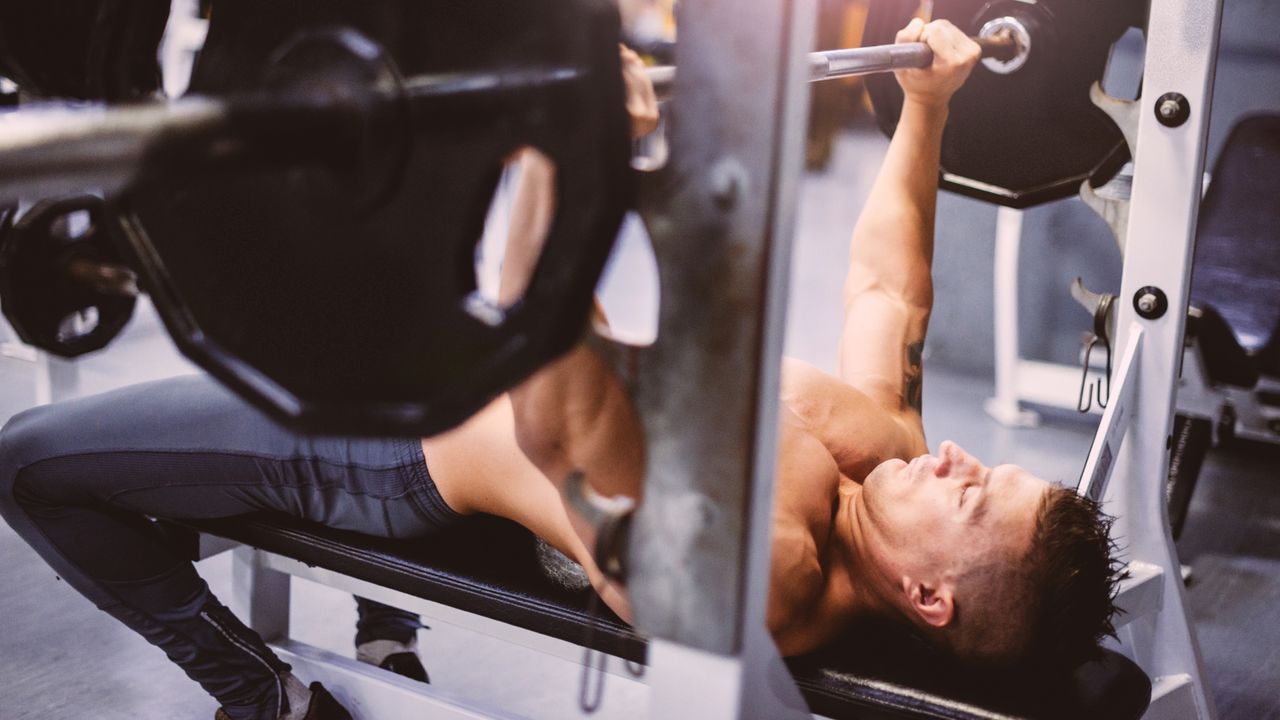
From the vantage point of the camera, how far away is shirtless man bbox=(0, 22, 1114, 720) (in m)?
1.21

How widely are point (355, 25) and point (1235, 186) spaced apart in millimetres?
2902

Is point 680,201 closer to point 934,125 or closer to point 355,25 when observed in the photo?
point 355,25

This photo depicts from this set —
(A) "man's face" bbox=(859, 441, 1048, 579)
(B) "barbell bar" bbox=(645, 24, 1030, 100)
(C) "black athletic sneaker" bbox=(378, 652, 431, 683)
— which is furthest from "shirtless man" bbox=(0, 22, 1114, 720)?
(C) "black athletic sneaker" bbox=(378, 652, 431, 683)

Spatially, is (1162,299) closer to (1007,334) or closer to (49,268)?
(1007,334)

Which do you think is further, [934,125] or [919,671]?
[934,125]

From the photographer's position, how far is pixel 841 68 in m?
1.25

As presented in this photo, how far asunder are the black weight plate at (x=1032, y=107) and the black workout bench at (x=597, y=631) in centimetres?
79

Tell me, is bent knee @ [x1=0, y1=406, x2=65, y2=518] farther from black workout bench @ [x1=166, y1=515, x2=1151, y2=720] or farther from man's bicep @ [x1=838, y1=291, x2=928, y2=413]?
man's bicep @ [x1=838, y1=291, x2=928, y2=413]

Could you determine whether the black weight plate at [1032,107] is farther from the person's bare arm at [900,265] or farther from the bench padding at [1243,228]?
the bench padding at [1243,228]

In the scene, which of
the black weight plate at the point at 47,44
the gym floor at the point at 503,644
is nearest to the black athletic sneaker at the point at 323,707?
the gym floor at the point at 503,644

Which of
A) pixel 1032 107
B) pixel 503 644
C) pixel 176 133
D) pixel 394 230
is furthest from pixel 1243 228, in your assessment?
pixel 176 133

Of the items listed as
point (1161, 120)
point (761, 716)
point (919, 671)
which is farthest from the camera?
point (1161, 120)

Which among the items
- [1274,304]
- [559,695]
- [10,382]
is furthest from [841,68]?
[10,382]

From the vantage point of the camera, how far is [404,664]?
1740 millimetres
